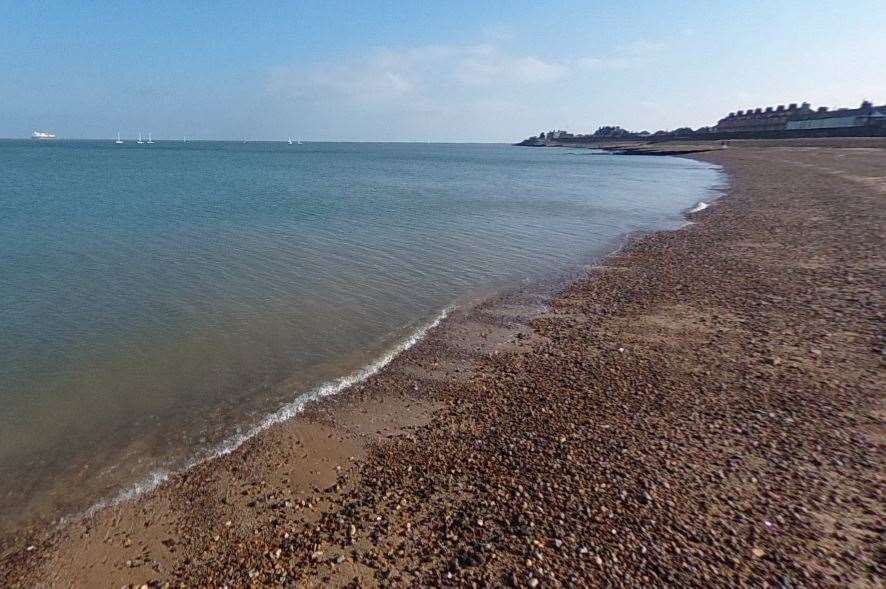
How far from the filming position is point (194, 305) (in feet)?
47.6

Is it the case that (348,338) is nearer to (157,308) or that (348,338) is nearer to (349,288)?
(349,288)

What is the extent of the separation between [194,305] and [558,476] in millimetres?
12429

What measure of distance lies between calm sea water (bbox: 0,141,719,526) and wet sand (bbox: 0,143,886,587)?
60.0 inches

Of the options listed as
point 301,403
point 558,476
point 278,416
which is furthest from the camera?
point 301,403

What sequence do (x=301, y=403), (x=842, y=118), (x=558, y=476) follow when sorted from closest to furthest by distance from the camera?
(x=558, y=476)
(x=301, y=403)
(x=842, y=118)

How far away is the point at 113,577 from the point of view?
5.57 metres

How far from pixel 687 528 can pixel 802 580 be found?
1.09m

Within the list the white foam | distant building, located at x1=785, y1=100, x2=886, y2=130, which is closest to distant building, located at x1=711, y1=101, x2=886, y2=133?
distant building, located at x1=785, y1=100, x2=886, y2=130

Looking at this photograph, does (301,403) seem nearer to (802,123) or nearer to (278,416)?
(278,416)

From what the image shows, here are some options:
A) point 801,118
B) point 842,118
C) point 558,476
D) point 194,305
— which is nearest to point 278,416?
point 558,476

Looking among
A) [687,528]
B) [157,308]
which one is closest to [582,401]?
[687,528]

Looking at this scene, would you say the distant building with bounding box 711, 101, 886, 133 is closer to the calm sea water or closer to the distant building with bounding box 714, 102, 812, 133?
the distant building with bounding box 714, 102, 812, 133

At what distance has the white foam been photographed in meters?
6.98

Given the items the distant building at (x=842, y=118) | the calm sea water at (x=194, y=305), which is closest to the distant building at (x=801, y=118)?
the distant building at (x=842, y=118)
